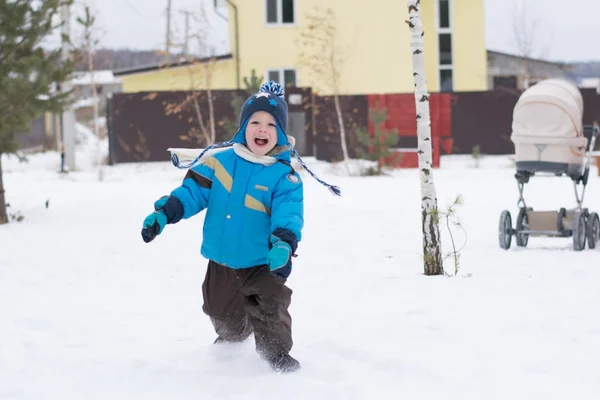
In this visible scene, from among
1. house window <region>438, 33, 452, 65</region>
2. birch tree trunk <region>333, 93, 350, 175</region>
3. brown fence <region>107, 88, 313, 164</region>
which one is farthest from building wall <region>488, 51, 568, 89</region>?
birch tree trunk <region>333, 93, 350, 175</region>

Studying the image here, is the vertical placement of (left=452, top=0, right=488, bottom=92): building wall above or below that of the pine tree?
above

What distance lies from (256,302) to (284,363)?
1.24 feet

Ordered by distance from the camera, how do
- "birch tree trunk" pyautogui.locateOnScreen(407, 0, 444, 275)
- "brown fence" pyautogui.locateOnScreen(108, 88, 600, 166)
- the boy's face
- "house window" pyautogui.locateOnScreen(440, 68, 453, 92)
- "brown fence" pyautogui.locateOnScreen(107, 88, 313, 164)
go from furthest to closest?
"house window" pyautogui.locateOnScreen(440, 68, 453, 92) → "brown fence" pyautogui.locateOnScreen(107, 88, 313, 164) → "brown fence" pyautogui.locateOnScreen(108, 88, 600, 166) → "birch tree trunk" pyautogui.locateOnScreen(407, 0, 444, 275) → the boy's face

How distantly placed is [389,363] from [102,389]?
160cm

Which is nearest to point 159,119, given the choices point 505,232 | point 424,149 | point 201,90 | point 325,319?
point 201,90

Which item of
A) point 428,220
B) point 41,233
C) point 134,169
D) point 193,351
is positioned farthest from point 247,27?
point 193,351

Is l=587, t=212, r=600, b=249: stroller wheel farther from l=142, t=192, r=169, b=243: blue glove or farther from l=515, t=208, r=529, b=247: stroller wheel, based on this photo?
l=142, t=192, r=169, b=243: blue glove

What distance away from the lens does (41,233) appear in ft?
42.2

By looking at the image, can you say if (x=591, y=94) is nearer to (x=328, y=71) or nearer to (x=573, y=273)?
(x=328, y=71)

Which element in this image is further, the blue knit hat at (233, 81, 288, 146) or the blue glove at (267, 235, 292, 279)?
the blue knit hat at (233, 81, 288, 146)

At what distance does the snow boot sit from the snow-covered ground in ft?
0.28

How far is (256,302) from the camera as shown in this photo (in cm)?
562

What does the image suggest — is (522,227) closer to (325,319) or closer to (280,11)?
(325,319)

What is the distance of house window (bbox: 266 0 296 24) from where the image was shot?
1244 inches
